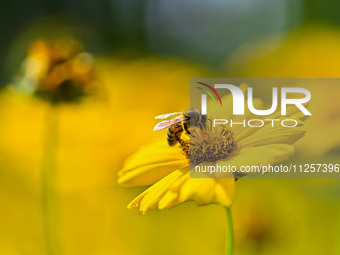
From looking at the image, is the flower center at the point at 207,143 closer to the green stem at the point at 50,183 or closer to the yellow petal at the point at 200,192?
the yellow petal at the point at 200,192

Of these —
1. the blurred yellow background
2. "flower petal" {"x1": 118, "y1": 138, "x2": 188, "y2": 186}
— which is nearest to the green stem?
the blurred yellow background

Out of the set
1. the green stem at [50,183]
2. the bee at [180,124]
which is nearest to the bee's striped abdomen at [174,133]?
the bee at [180,124]

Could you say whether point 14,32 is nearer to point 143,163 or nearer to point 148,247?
point 148,247

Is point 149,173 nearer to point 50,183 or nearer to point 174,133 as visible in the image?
point 174,133

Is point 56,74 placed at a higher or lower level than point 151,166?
higher

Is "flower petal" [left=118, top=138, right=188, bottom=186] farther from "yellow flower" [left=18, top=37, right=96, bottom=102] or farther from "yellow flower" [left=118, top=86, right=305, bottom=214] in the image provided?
"yellow flower" [left=18, top=37, right=96, bottom=102]

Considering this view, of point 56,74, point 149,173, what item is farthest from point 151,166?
point 56,74

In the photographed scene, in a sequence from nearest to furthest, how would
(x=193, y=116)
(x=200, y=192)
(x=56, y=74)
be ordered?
(x=200, y=192), (x=193, y=116), (x=56, y=74)
